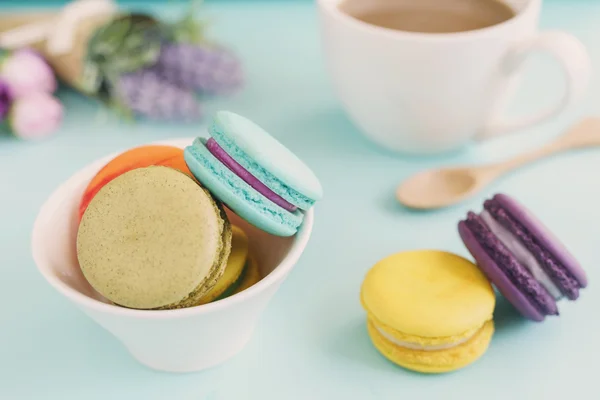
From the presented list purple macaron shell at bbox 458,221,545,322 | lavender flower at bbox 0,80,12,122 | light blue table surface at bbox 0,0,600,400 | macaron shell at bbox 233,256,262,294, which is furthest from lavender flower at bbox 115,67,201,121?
purple macaron shell at bbox 458,221,545,322

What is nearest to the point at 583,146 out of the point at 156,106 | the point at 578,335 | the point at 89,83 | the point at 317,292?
the point at 578,335

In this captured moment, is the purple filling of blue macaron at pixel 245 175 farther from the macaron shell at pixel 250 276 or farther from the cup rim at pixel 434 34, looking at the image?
the cup rim at pixel 434 34

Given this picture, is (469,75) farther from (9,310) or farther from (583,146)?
(9,310)

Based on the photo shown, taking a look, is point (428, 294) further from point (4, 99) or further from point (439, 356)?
point (4, 99)

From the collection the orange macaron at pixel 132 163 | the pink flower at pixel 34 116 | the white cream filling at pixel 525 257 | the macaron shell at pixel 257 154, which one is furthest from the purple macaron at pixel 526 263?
the pink flower at pixel 34 116

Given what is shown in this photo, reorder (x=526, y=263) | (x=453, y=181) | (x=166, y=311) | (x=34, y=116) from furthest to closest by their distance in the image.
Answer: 1. (x=34, y=116)
2. (x=453, y=181)
3. (x=526, y=263)
4. (x=166, y=311)

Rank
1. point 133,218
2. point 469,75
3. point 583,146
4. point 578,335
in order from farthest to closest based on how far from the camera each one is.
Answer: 1. point 583,146
2. point 469,75
3. point 578,335
4. point 133,218

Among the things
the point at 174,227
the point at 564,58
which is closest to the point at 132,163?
the point at 174,227
